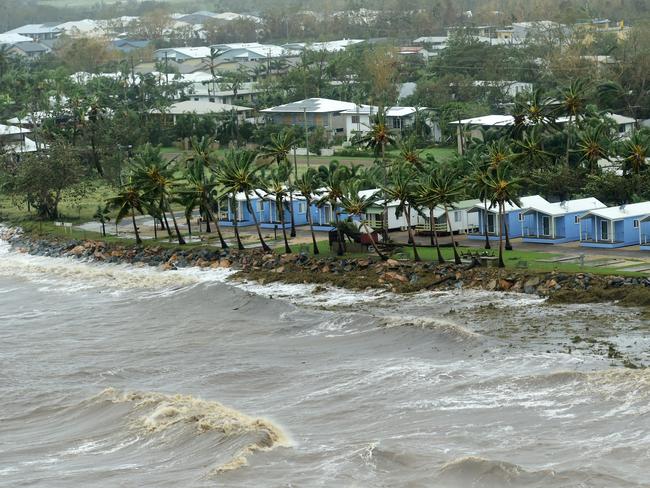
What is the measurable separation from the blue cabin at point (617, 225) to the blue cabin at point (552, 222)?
1099 millimetres

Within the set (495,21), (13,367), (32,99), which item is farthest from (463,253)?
(495,21)

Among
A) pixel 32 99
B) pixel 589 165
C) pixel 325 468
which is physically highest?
pixel 32 99

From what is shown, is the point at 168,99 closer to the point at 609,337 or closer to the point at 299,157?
the point at 299,157

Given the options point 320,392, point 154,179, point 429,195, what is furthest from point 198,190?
point 320,392

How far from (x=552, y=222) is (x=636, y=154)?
498cm

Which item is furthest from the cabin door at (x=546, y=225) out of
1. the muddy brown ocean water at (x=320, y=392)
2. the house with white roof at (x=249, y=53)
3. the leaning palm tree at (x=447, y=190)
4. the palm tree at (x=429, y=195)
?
the house with white roof at (x=249, y=53)

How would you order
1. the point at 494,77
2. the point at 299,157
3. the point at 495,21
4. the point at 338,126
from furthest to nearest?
the point at 495,21
the point at 494,77
the point at 338,126
the point at 299,157

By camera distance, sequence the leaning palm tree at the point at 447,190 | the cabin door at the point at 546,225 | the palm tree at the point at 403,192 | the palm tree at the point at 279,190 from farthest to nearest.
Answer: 1. the palm tree at the point at 279,190
2. the cabin door at the point at 546,225
3. the palm tree at the point at 403,192
4. the leaning palm tree at the point at 447,190

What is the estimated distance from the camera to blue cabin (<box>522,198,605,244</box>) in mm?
52375

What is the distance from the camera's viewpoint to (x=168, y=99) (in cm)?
11069

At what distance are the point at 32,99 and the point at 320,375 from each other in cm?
7103

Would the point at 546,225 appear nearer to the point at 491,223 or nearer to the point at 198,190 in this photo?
the point at 491,223

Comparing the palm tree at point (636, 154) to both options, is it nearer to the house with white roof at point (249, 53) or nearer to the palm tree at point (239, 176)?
the palm tree at point (239, 176)

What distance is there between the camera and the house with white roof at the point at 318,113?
9631cm
